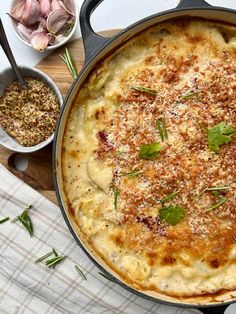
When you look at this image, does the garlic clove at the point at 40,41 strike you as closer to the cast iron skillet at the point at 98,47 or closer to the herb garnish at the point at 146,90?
the cast iron skillet at the point at 98,47

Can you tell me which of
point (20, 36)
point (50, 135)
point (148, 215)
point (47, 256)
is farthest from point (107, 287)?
point (20, 36)

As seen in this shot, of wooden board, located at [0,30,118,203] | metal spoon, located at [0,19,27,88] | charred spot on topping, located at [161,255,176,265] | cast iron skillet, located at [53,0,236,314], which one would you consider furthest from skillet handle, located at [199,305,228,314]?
metal spoon, located at [0,19,27,88]

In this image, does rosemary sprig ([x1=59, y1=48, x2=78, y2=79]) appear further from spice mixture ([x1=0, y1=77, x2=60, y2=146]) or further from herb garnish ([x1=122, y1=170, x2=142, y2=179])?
herb garnish ([x1=122, y1=170, x2=142, y2=179])

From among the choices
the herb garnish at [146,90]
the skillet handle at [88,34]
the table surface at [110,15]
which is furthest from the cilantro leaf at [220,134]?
the table surface at [110,15]

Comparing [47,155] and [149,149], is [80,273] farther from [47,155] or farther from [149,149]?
[149,149]

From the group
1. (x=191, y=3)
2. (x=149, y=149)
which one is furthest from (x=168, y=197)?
(x=191, y=3)

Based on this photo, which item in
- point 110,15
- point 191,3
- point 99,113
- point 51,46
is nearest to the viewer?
point 191,3

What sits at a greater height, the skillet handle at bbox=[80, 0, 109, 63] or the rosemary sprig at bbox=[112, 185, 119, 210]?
the skillet handle at bbox=[80, 0, 109, 63]
